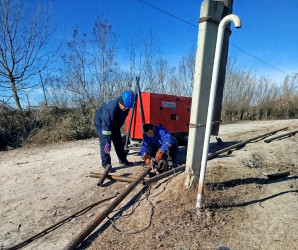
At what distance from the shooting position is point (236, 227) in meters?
2.69

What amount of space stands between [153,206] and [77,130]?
8.21m

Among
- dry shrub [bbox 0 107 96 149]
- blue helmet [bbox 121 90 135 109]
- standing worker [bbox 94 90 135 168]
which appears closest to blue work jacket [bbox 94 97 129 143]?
standing worker [bbox 94 90 135 168]

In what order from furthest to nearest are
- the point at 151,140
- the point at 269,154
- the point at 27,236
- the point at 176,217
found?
the point at 269,154, the point at 151,140, the point at 27,236, the point at 176,217

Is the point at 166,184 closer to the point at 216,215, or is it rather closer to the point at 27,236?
the point at 216,215

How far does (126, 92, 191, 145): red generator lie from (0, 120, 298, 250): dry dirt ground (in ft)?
4.32

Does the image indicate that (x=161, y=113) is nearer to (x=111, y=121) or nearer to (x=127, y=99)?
(x=127, y=99)

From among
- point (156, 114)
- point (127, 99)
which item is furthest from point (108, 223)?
point (156, 114)

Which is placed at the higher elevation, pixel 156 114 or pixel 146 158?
pixel 156 114

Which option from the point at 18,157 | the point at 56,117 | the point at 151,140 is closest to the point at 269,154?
the point at 151,140

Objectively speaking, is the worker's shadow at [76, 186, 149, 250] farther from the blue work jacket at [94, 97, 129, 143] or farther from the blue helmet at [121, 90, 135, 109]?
the blue helmet at [121, 90, 135, 109]

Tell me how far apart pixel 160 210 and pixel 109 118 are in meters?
2.52

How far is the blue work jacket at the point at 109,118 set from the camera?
497cm

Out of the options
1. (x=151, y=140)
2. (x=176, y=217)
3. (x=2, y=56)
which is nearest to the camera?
(x=176, y=217)

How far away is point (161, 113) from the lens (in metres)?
6.32
